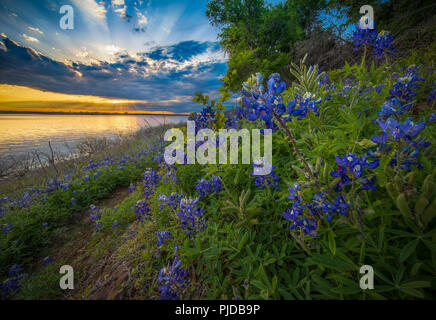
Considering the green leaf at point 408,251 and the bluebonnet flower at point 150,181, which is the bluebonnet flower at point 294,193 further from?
the bluebonnet flower at point 150,181

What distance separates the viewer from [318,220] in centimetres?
116

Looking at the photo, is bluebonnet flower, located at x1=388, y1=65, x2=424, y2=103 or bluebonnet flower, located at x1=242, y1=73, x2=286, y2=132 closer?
bluebonnet flower, located at x1=242, y1=73, x2=286, y2=132

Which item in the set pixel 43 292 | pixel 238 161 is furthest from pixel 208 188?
pixel 43 292

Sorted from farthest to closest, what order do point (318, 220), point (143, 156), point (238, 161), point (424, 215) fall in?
point (143, 156) → point (238, 161) → point (318, 220) → point (424, 215)

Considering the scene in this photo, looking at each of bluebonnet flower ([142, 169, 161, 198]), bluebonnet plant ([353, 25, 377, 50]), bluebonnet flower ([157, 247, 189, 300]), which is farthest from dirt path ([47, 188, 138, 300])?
bluebonnet plant ([353, 25, 377, 50])

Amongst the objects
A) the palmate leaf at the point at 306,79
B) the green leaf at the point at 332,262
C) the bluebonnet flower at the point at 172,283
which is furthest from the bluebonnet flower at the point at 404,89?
the bluebonnet flower at the point at 172,283

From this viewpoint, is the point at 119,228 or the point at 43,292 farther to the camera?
the point at 119,228

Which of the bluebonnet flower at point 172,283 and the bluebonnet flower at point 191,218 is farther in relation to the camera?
the bluebonnet flower at point 191,218

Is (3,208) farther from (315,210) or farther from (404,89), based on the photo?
(404,89)

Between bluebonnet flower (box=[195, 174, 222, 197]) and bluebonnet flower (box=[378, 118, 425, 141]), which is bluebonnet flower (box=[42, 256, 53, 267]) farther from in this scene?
bluebonnet flower (box=[378, 118, 425, 141])

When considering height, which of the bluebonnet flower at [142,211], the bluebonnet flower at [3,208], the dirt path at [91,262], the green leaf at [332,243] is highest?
the green leaf at [332,243]
